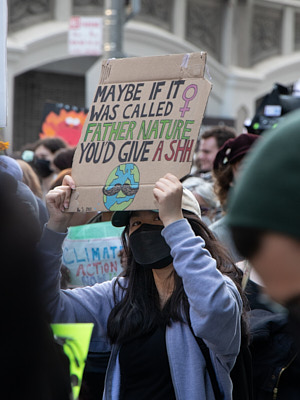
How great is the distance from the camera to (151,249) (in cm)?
Result: 254

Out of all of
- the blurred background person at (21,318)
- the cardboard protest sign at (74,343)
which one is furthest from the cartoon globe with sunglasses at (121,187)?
the blurred background person at (21,318)

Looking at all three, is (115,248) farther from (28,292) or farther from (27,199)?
(28,292)

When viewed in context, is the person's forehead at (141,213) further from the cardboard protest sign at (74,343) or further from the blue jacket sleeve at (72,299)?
the cardboard protest sign at (74,343)

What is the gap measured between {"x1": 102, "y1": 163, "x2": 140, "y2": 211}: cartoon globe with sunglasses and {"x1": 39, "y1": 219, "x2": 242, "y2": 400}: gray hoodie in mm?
217

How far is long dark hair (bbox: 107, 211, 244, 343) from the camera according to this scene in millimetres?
2449

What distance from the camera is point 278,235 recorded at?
3.44 ft

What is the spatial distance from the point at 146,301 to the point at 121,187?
416 mm

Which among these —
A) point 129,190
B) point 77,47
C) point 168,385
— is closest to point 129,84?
point 129,190

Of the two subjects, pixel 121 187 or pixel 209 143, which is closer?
pixel 121 187

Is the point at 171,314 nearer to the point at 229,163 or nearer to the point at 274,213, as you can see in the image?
the point at 274,213

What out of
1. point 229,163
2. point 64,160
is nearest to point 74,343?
point 229,163

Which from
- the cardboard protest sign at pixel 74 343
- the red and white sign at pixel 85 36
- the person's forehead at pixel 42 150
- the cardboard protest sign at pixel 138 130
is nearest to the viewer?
the cardboard protest sign at pixel 74 343

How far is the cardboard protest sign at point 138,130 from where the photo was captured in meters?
2.45

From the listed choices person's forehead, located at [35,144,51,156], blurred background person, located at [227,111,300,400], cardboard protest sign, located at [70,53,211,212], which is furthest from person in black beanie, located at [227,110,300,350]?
person's forehead, located at [35,144,51,156]
